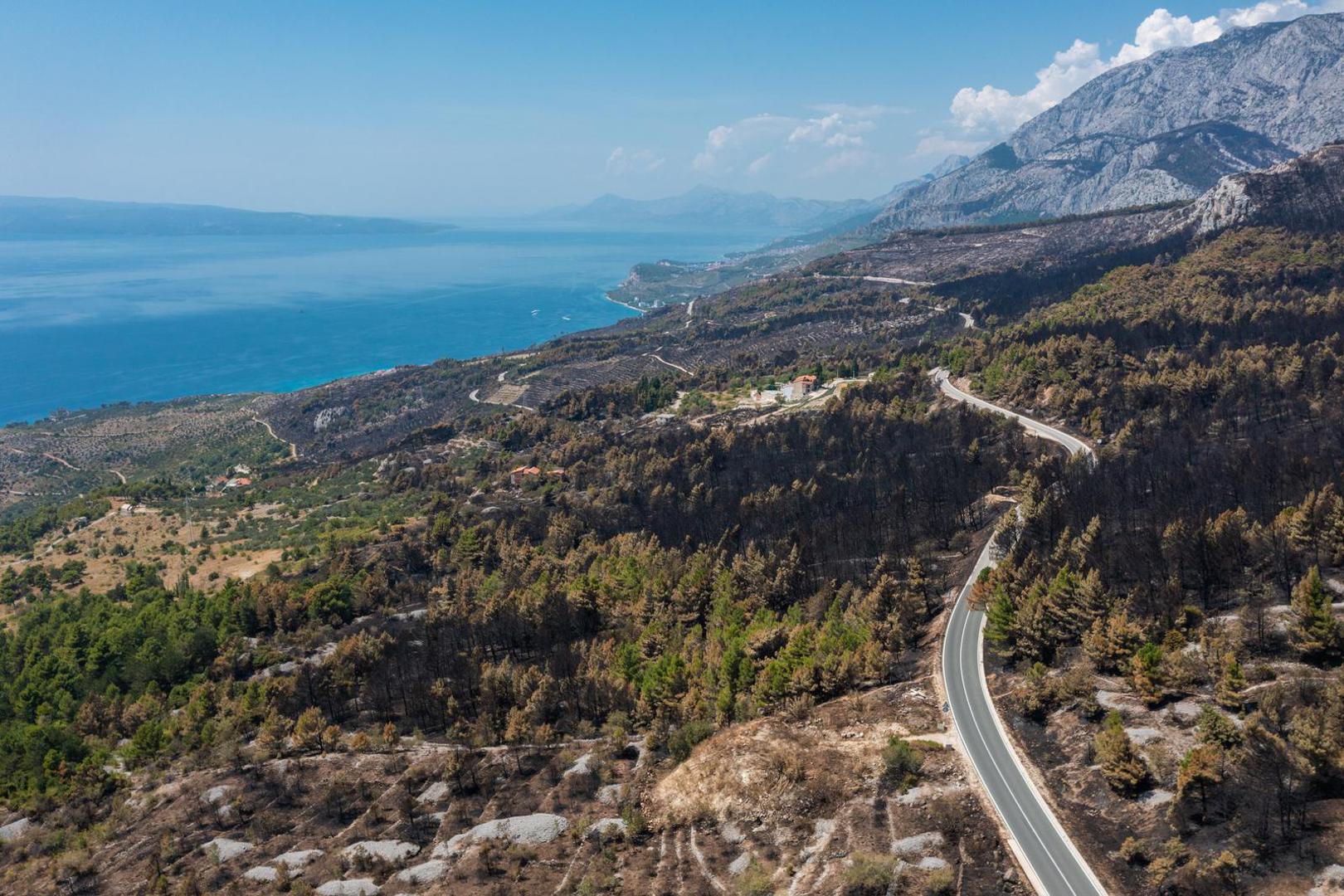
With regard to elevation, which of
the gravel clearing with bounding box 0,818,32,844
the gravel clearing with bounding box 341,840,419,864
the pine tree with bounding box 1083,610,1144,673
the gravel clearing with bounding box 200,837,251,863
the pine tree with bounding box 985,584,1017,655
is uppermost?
the pine tree with bounding box 1083,610,1144,673

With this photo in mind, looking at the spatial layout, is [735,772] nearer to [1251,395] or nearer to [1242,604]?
[1242,604]

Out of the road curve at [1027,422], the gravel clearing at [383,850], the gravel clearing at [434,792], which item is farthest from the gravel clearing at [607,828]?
the road curve at [1027,422]

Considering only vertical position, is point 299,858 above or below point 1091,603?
below

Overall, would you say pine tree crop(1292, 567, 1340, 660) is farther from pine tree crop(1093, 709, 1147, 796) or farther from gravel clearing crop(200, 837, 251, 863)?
gravel clearing crop(200, 837, 251, 863)

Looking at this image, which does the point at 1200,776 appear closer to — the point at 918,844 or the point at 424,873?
the point at 918,844

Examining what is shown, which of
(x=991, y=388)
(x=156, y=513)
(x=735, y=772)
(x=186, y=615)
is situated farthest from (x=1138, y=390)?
(x=156, y=513)

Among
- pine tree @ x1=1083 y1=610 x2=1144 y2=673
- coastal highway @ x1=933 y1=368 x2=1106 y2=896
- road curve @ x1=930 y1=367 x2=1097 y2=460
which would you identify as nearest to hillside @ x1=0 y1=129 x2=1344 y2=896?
pine tree @ x1=1083 y1=610 x2=1144 y2=673

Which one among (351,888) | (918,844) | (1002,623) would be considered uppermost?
(1002,623)

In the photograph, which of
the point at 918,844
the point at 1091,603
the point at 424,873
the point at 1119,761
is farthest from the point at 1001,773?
the point at 424,873
